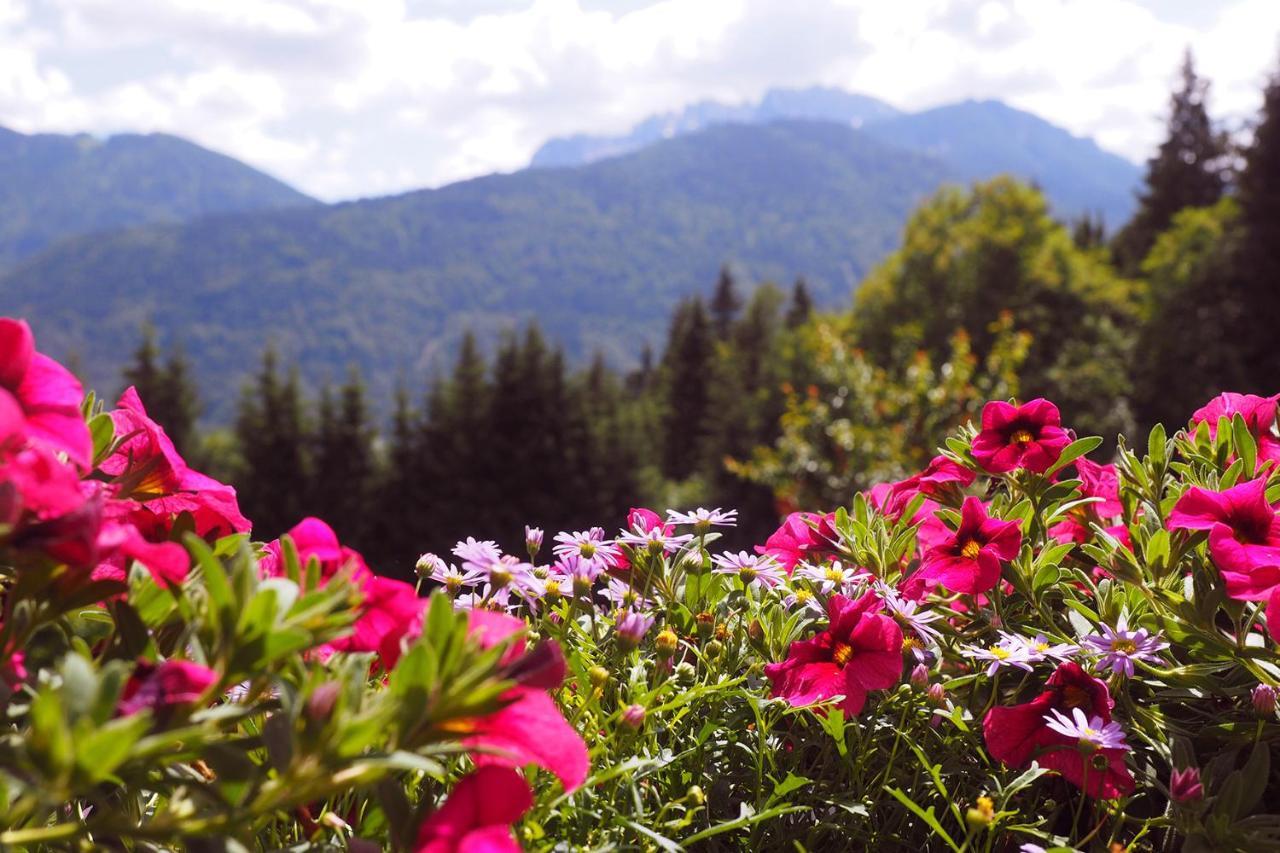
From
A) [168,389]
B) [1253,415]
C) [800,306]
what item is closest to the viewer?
[1253,415]

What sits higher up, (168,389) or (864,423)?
(864,423)

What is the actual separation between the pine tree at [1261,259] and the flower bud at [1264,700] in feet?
74.1

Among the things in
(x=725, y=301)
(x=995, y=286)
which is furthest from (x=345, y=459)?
(x=725, y=301)

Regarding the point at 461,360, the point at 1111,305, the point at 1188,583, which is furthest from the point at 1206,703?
the point at 461,360

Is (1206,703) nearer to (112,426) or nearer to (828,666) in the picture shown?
(828,666)

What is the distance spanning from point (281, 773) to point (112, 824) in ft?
0.41

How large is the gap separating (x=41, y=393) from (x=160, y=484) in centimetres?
25

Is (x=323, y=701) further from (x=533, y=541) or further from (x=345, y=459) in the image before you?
(x=345, y=459)

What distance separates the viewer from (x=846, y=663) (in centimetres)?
106

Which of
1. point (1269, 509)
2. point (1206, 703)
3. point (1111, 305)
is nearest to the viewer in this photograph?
point (1269, 509)

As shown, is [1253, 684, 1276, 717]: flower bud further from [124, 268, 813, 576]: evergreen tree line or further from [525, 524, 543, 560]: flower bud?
[124, 268, 813, 576]: evergreen tree line

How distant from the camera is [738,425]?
33.1 m

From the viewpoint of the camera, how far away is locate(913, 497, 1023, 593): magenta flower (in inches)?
43.3

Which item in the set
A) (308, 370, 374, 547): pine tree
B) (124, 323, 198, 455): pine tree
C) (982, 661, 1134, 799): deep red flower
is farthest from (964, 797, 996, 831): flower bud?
(124, 323, 198, 455): pine tree
